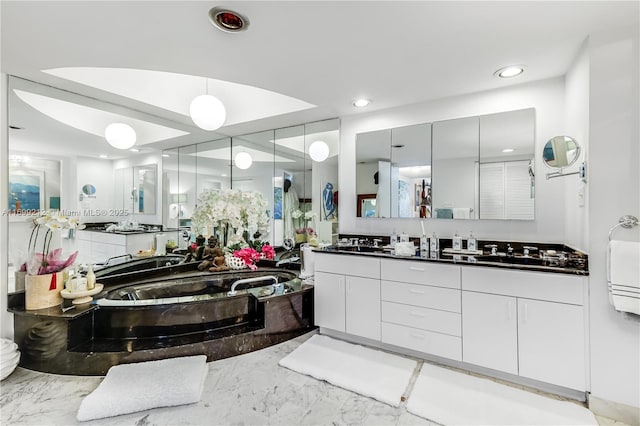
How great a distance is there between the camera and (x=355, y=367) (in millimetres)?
2234

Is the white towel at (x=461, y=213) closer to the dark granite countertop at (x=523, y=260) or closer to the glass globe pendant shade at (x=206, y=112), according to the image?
the dark granite countertop at (x=523, y=260)

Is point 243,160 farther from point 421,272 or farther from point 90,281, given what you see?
point 421,272

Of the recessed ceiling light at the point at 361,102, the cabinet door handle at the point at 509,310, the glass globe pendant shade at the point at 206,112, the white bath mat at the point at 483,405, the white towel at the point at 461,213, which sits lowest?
the white bath mat at the point at 483,405

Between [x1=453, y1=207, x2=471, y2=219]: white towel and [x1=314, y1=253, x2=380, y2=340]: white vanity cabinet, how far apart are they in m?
0.92

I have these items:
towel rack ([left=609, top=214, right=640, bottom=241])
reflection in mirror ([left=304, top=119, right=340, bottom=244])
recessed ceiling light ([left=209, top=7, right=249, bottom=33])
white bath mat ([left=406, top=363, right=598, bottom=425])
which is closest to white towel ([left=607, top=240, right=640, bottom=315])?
towel rack ([left=609, top=214, right=640, bottom=241])

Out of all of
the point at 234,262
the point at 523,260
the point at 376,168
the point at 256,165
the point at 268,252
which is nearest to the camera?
the point at 523,260

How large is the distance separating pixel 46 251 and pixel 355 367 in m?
2.66

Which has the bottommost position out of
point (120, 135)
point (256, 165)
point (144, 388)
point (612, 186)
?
point (144, 388)

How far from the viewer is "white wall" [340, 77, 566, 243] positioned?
2340mm

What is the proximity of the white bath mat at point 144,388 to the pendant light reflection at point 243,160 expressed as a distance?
253 centimetres

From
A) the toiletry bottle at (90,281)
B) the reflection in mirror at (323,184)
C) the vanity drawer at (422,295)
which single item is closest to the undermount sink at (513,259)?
the vanity drawer at (422,295)

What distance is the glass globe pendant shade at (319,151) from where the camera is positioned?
344 centimetres

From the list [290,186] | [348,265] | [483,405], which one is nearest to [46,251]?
[290,186]

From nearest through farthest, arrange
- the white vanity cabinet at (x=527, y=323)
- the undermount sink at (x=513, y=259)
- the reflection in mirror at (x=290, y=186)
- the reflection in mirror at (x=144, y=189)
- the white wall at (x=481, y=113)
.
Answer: the white vanity cabinet at (x=527, y=323)
the undermount sink at (x=513, y=259)
the white wall at (x=481, y=113)
the reflection in mirror at (x=144, y=189)
the reflection in mirror at (x=290, y=186)
